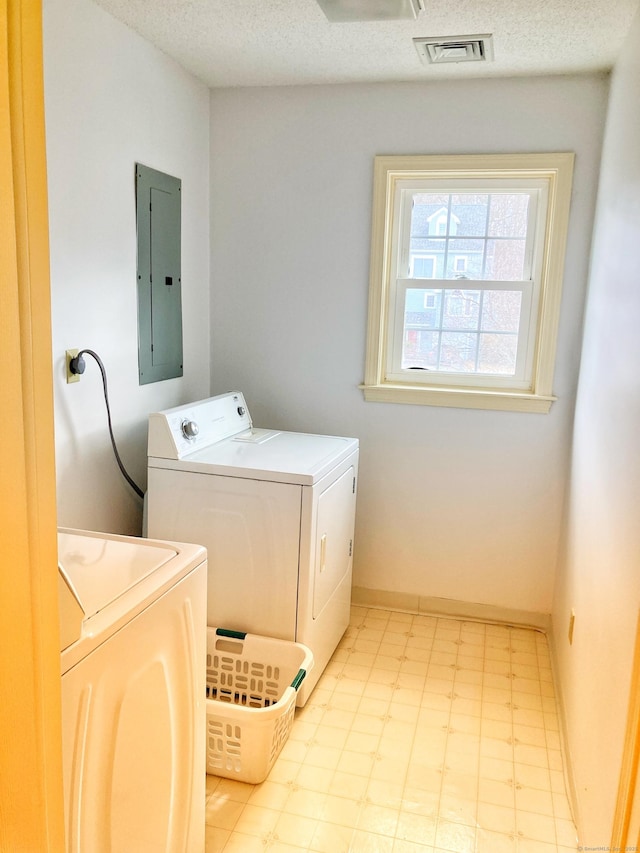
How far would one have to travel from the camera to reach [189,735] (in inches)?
60.8

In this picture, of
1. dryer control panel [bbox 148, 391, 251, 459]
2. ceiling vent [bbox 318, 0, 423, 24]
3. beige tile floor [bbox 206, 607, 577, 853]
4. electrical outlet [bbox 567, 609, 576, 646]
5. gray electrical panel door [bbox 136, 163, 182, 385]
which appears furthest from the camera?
gray electrical panel door [bbox 136, 163, 182, 385]

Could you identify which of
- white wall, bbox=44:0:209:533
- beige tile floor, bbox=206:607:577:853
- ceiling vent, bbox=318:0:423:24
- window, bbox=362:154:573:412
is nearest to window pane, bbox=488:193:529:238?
window, bbox=362:154:573:412

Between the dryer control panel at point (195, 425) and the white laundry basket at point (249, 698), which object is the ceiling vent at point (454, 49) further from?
the white laundry basket at point (249, 698)

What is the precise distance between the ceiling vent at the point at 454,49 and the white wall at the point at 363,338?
0.25 meters

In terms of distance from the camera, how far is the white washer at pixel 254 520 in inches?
94.6

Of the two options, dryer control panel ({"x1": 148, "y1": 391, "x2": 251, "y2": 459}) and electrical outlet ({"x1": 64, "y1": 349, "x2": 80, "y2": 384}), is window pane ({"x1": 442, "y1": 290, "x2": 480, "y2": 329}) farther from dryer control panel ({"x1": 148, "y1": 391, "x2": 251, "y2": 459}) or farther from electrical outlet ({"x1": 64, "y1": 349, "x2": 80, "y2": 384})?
electrical outlet ({"x1": 64, "y1": 349, "x2": 80, "y2": 384})

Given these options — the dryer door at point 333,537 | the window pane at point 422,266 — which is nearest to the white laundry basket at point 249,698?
the dryer door at point 333,537

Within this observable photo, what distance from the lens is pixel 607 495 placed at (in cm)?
197

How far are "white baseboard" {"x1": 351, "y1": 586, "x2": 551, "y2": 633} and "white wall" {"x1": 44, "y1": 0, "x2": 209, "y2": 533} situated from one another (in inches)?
49.1

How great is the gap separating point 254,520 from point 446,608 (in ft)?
4.37

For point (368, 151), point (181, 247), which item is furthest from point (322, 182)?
point (181, 247)

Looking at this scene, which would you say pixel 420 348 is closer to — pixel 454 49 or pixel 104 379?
pixel 454 49

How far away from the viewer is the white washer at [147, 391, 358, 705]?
7.88ft

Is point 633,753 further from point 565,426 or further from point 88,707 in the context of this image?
point 565,426
